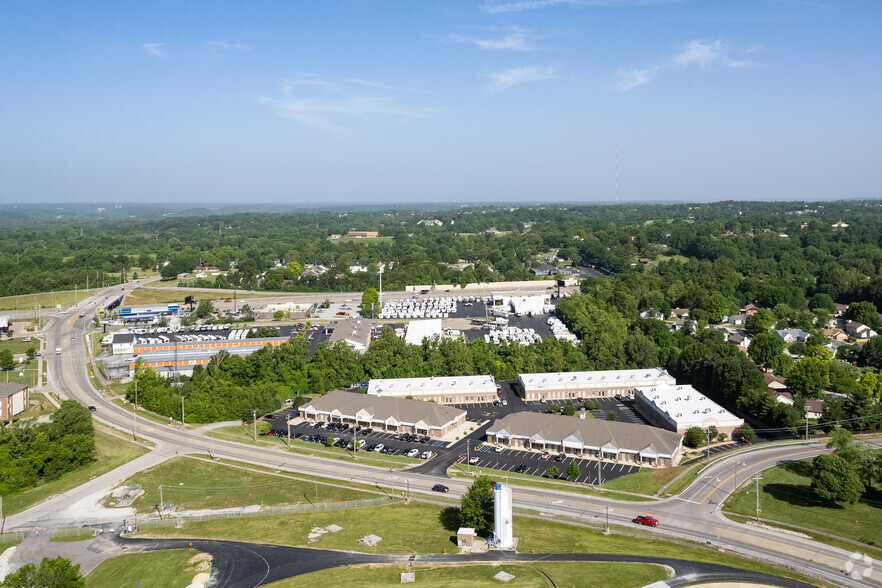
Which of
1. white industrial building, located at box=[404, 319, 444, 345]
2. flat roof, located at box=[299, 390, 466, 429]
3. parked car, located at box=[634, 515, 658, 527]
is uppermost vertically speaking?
white industrial building, located at box=[404, 319, 444, 345]

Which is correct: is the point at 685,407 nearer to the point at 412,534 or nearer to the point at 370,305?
the point at 412,534

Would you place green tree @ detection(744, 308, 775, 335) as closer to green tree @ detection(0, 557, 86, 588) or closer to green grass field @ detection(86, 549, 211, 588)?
green grass field @ detection(86, 549, 211, 588)

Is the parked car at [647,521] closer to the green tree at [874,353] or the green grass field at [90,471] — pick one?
the green grass field at [90,471]

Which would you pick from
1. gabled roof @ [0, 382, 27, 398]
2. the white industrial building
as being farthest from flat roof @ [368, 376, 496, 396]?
gabled roof @ [0, 382, 27, 398]

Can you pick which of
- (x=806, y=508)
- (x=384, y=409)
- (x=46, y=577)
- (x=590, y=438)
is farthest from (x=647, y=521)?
(x=46, y=577)

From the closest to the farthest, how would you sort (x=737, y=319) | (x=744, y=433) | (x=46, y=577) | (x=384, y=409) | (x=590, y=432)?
(x=46, y=577) → (x=590, y=432) → (x=744, y=433) → (x=384, y=409) → (x=737, y=319)

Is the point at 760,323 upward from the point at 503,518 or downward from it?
upward
